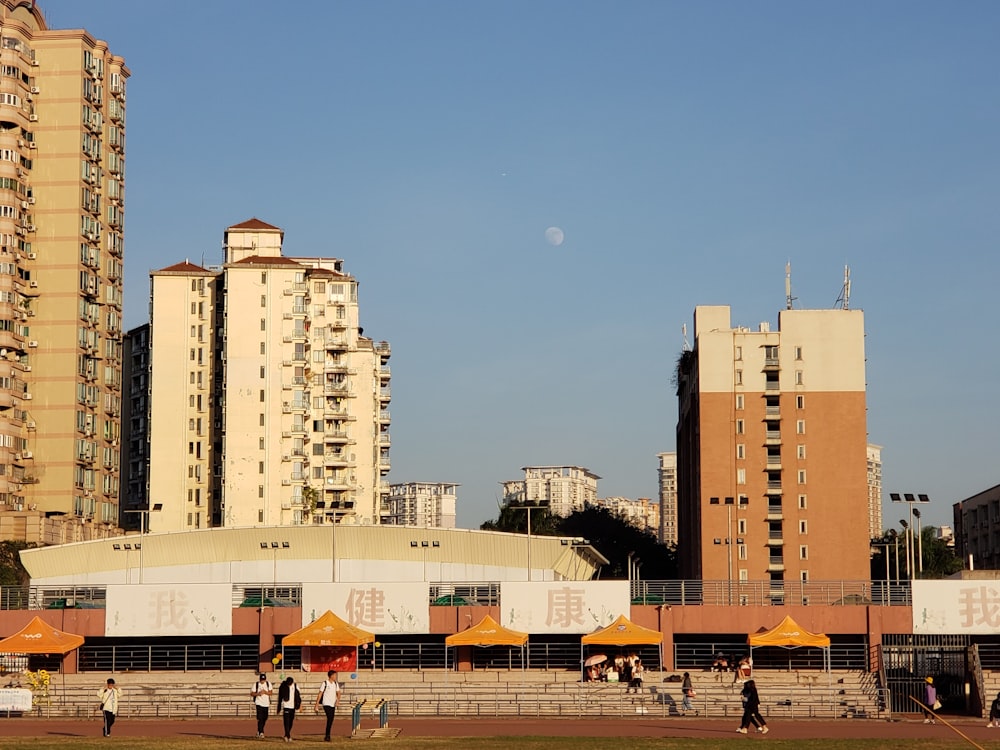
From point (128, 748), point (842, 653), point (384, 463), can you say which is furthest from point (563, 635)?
point (384, 463)

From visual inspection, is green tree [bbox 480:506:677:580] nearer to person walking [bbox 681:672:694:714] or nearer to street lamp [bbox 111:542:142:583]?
street lamp [bbox 111:542:142:583]

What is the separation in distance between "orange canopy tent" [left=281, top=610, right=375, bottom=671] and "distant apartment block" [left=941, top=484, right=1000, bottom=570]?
301ft

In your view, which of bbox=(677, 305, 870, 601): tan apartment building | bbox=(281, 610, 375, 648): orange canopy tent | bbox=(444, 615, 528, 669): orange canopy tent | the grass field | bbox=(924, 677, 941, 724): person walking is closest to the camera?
the grass field

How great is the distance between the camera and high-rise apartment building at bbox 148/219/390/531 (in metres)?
150

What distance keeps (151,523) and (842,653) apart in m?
94.0

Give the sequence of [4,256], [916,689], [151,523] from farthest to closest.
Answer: [151,523] < [4,256] < [916,689]

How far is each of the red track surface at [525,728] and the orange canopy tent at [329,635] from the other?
7.71 meters

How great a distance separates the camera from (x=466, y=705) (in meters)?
58.9

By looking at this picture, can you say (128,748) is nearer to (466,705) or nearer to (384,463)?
(466,705)

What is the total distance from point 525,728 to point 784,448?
87.6 m

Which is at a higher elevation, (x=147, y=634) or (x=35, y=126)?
(x=35, y=126)

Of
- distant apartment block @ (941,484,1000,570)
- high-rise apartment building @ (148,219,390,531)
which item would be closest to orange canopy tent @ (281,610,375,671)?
high-rise apartment building @ (148,219,390,531)

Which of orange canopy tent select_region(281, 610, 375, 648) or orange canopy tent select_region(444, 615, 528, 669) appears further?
orange canopy tent select_region(444, 615, 528, 669)

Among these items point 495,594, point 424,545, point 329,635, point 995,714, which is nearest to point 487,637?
point 495,594
